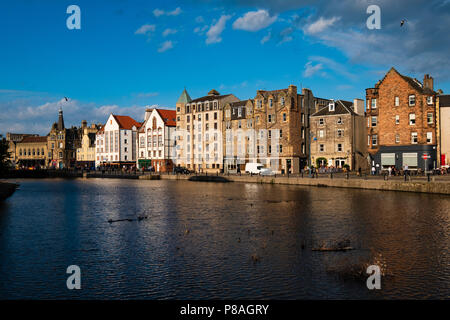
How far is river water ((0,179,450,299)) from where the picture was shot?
46.1ft

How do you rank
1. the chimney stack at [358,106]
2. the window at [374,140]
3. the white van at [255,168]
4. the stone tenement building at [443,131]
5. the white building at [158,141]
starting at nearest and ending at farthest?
1. the stone tenement building at [443,131]
2. the window at [374,140]
3. the chimney stack at [358,106]
4. the white van at [255,168]
5. the white building at [158,141]

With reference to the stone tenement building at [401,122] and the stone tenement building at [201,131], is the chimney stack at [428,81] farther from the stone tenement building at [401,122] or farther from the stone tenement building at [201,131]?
the stone tenement building at [201,131]

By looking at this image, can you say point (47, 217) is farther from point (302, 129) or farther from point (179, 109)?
point (179, 109)

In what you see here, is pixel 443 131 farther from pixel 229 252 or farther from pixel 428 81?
pixel 229 252

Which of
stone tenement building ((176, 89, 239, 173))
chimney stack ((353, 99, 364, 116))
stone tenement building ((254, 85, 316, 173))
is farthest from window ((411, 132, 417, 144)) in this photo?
stone tenement building ((176, 89, 239, 173))

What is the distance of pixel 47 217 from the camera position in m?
32.0

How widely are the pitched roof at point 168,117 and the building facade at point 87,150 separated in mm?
40714

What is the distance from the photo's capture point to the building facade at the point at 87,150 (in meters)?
147

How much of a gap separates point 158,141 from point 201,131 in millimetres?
17899

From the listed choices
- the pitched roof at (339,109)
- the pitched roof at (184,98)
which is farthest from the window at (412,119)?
the pitched roof at (184,98)

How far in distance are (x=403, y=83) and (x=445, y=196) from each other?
1239 inches

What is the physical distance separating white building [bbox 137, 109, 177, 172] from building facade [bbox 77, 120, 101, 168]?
31.2 m
